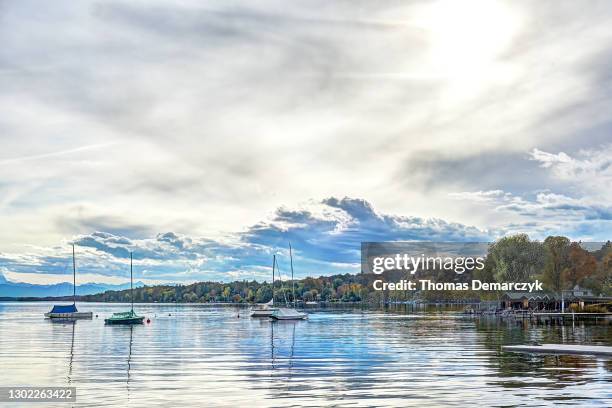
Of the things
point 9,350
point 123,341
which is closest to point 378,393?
point 9,350

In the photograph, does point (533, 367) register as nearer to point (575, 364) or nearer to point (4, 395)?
point (575, 364)

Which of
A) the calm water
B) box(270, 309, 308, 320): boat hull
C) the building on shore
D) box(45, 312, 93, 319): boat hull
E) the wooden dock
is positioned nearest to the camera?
the calm water

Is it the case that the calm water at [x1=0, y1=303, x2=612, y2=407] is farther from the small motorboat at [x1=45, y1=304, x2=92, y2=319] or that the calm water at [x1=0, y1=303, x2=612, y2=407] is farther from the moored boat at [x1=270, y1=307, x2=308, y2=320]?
the small motorboat at [x1=45, y1=304, x2=92, y2=319]

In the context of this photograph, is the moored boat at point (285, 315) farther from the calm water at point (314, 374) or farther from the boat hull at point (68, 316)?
the calm water at point (314, 374)

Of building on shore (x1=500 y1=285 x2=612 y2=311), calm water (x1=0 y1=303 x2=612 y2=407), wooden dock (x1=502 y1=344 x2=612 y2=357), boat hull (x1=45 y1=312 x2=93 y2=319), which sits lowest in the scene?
boat hull (x1=45 y1=312 x2=93 y2=319)

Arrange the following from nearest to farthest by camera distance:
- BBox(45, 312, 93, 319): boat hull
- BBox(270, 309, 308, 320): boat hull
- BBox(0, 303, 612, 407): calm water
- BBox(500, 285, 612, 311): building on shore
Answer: BBox(0, 303, 612, 407): calm water < BBox(270, 309, 308, 320): boat hull < BBox(45, 312, 93, 319): boat hull < BBox(500, 285, 612, 311): building on shore

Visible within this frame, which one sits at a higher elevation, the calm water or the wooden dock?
the wooden dock

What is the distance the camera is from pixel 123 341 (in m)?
89.4

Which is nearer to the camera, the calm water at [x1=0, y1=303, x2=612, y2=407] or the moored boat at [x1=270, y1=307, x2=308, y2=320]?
the calm water at [x1=0, y1=303, x2=612, y2=407]

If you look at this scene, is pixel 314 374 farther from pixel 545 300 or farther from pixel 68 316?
pixel 545 300

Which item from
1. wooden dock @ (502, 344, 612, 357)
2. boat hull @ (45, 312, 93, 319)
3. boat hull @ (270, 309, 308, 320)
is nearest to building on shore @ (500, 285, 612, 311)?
boat hull @ (270, 309, 308, 320)

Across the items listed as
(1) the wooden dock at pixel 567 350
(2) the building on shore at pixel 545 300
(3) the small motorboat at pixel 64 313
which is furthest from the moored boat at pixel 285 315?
(1) the wooden dock at pixel 567 350

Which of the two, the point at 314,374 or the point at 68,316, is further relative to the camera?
the point at 68,316

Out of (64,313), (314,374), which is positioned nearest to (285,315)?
(64,313)
